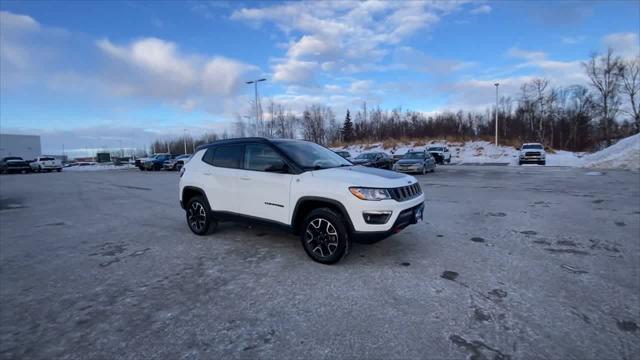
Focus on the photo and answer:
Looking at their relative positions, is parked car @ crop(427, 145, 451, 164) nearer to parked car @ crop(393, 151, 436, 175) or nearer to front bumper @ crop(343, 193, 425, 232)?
parked car @ crop(393, 151, 436, 175)

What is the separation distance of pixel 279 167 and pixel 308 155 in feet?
2.14

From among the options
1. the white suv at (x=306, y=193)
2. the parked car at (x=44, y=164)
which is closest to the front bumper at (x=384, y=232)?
the white suv at (x=306, y=193)

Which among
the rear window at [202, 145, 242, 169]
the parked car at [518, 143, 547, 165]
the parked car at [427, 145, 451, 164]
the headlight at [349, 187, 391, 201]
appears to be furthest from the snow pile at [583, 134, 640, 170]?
the rear window at [202, 145, 242, 169]

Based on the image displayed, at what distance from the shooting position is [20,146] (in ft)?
220

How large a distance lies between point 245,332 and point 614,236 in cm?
685

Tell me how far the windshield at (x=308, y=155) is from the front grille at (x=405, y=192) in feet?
3.99

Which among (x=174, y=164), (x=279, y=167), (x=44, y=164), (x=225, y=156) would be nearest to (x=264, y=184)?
(x=279, y=167)

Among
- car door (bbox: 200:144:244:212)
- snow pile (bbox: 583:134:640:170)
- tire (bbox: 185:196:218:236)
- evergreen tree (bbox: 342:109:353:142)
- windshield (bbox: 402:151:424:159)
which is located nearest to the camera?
car door (bbox: 200:144:244:212)

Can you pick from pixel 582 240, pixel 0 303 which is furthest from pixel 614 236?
pixel 0 303

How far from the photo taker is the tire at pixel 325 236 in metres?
4.59

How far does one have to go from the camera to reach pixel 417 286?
161 inches

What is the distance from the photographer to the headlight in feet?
14.5

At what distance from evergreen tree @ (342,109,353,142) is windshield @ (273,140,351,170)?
65118mm

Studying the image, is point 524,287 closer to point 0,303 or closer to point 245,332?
point 245,332
